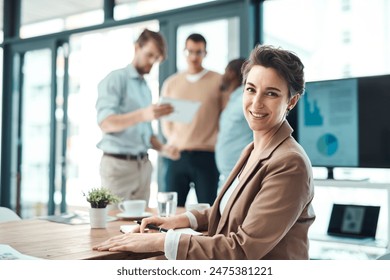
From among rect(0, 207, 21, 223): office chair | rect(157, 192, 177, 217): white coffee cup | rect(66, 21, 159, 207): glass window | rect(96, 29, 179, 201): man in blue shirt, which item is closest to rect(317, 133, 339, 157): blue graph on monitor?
rect(96, 29, 179, 201): man in blue shirt

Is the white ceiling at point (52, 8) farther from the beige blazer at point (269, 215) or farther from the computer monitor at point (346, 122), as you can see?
the beige blazer at point (269, 215)

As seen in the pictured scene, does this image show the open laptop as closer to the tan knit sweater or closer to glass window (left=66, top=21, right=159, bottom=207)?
the tan knit sweater

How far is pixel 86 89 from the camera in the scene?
4508mm

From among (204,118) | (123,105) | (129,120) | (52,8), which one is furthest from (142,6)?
(129,120)

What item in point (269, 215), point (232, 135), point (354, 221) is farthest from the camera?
point (232, 135)

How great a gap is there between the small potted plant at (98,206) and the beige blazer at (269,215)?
18.2 inches

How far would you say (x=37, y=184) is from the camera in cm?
493

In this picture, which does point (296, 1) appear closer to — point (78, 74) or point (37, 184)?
point (78, 74)

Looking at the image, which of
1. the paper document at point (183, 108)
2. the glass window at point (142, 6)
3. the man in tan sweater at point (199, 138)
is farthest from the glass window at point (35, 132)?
the paper document at point (183, 108)

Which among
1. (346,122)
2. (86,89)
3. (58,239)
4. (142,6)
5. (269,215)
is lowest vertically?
(58,239)

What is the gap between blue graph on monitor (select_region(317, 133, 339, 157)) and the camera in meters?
2.55

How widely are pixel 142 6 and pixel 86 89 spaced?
1.01 metres

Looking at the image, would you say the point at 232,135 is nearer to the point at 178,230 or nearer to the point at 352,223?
the point at 352,223

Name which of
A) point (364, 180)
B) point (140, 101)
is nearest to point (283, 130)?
point (364, 180)
